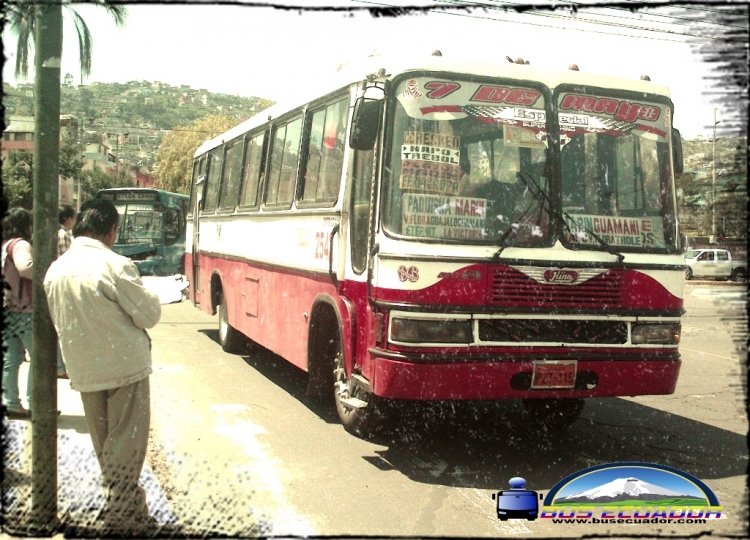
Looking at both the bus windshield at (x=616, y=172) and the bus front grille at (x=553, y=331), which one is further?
the bus windshield at (x=616, y=172)

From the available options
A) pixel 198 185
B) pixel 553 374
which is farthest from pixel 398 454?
pixel 198 185

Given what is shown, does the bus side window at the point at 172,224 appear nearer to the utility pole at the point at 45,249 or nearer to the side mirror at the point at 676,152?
the side mirror at the point at 676,152

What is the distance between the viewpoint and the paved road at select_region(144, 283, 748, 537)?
4695mm

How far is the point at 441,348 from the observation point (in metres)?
5.61

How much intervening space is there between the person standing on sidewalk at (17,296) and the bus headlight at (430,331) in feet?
9.71

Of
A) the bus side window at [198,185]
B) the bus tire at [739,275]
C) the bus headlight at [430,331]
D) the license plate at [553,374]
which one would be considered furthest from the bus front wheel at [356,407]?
the bus side window at [198,185]

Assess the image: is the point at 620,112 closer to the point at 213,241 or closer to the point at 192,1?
the point at 192,1

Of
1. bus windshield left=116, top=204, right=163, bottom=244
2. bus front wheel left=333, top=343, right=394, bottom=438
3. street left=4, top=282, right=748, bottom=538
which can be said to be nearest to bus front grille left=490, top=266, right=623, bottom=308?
street left=4, top=282, right=748, bottom=538

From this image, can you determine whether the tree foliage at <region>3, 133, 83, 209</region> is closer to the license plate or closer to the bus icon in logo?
the bus icon in logo

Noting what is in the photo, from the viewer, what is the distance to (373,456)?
632cm

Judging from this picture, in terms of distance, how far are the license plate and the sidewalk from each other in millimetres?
2695

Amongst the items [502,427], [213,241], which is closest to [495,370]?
[502,427]

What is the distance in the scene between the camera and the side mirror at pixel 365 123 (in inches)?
233

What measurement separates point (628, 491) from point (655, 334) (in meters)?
1.98
